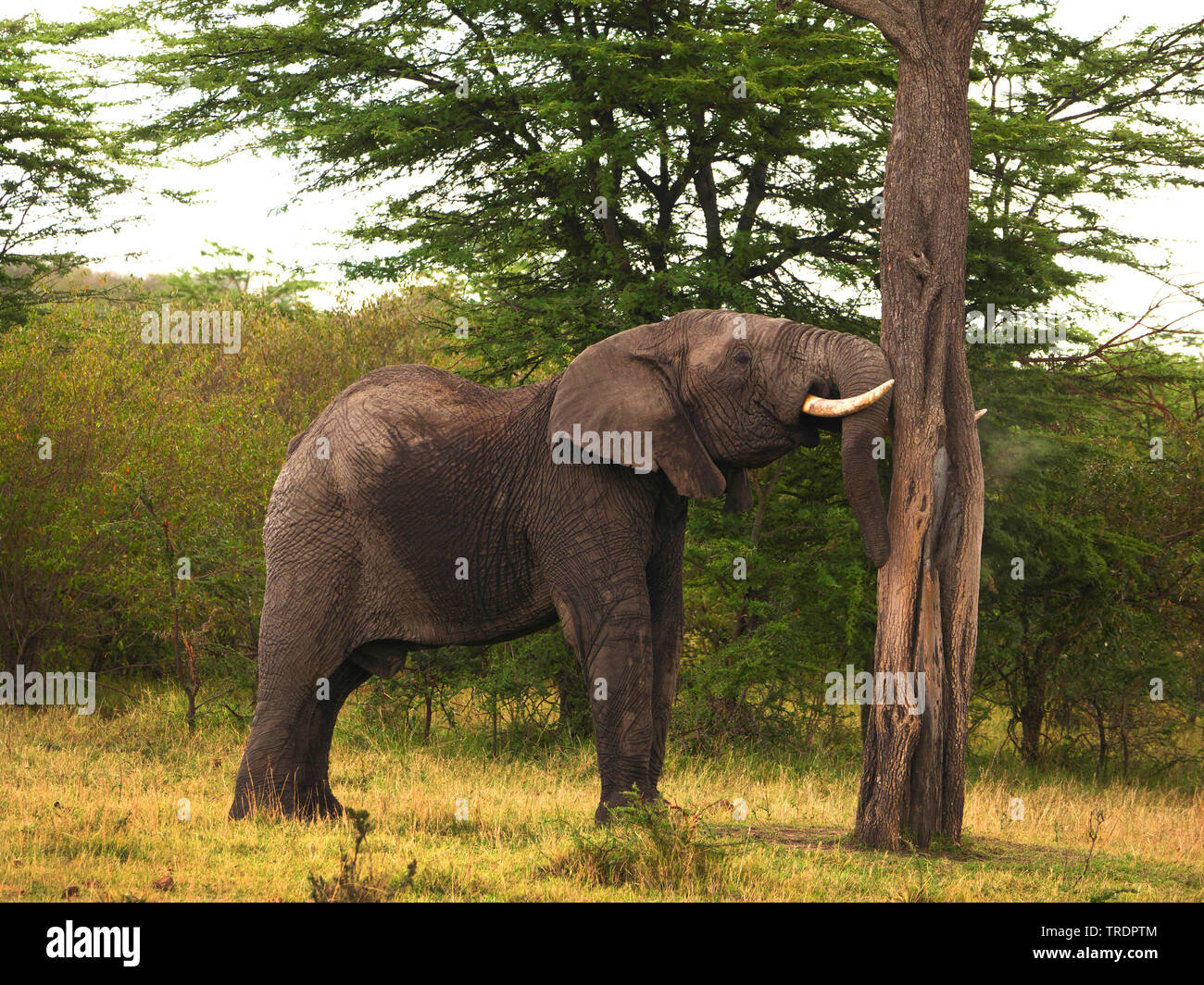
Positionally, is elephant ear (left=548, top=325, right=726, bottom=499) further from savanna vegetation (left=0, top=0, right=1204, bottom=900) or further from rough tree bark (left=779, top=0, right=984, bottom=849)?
savanna vegetation (left=0, top=0, right=1204, bottom=900)

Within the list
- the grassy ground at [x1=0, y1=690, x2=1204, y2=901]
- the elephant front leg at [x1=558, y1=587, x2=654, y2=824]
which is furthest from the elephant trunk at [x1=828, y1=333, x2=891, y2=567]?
the grassy ground at [x1=0, y1=690, x2=1204, y2=901]

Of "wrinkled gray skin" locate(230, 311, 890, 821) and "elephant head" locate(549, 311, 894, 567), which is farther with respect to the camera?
"wrinkled gray skin" locate(230, 311, 890, 821)

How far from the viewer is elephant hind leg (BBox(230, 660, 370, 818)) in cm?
1006

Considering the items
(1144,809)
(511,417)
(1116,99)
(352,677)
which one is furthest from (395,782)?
(1116,99)

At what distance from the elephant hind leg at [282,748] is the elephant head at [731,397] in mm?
2707

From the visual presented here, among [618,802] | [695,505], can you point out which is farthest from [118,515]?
[618,802]

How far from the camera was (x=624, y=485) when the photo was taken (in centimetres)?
959

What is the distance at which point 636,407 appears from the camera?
9500mm

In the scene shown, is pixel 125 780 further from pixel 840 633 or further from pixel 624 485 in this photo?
pixel 840 633

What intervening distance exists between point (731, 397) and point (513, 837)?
11.1 ft

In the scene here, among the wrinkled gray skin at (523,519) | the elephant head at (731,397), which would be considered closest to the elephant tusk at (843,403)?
the elephant head at (731,397)

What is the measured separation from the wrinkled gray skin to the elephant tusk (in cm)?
12

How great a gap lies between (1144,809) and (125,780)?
9536mm

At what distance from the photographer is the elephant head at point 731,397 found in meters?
8.96
